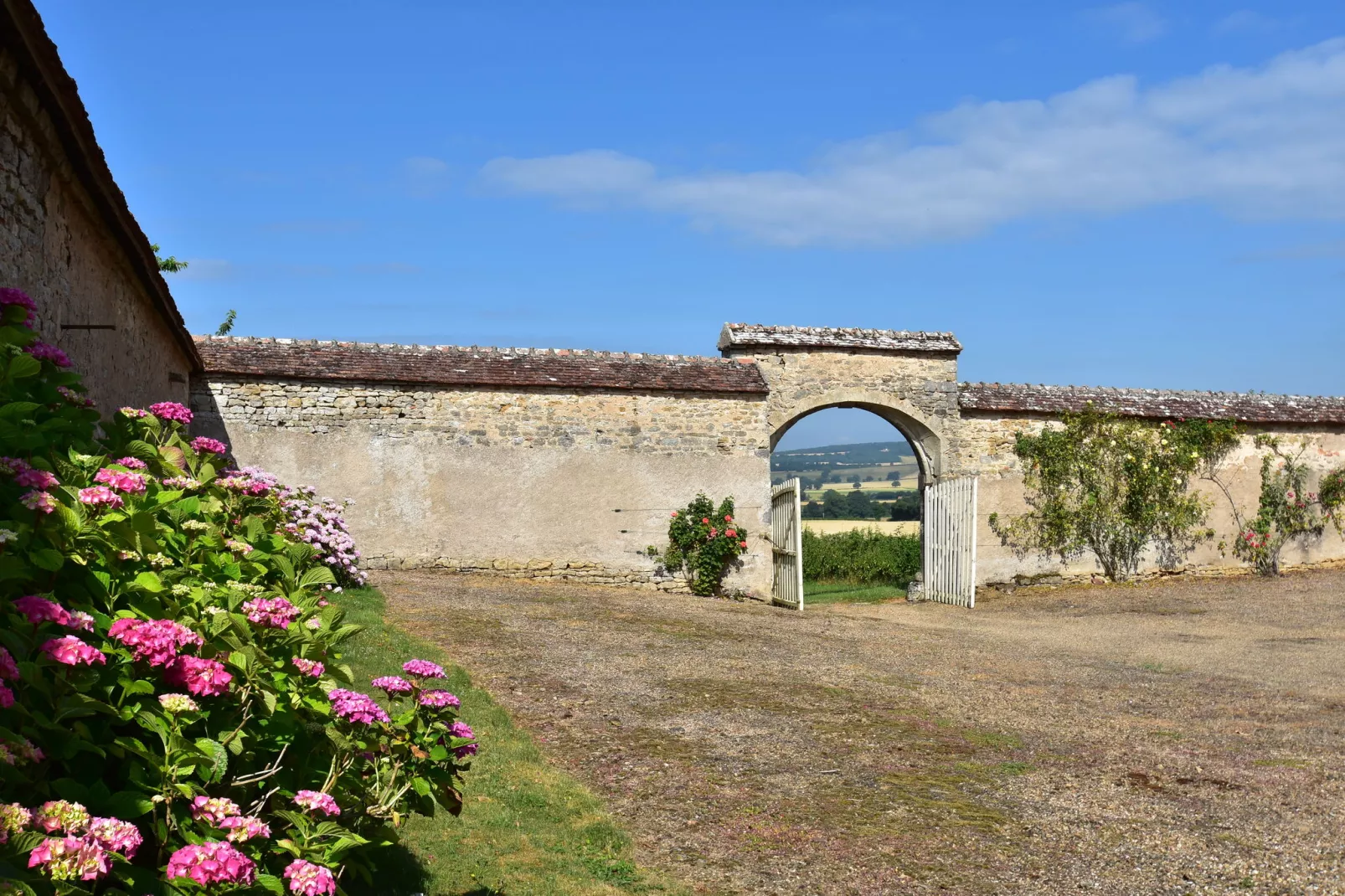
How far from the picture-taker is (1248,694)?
356 inches

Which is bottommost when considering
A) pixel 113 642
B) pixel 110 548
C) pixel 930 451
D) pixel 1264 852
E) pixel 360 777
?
pixel 1264 852

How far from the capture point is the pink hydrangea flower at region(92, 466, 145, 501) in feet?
9.79

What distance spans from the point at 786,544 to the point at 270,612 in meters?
13.4

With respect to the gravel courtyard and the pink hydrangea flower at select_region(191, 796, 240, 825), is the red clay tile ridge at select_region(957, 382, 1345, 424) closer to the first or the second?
the gravel courtyard

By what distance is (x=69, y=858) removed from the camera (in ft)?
6.90

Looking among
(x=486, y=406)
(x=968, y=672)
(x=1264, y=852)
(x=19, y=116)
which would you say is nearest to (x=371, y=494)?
(x=486, y=406)

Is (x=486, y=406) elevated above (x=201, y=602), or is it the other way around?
(x=486, y=406)

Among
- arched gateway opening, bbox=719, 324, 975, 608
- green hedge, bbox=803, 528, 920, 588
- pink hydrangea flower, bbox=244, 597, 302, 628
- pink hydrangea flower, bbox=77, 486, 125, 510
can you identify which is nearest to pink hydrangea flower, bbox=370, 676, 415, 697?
pink hydrangea flower, bbox=244, 597, 302, 628

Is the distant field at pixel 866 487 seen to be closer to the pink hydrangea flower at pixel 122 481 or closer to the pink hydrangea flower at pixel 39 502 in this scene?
the pink hydrangea flower at pixel 122 481

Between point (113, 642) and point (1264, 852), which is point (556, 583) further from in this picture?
point (113, 642)

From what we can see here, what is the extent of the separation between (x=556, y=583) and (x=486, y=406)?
2.65 m

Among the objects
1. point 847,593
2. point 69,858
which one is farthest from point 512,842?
point 847,593

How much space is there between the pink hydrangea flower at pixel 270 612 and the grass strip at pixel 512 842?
1.56 meters

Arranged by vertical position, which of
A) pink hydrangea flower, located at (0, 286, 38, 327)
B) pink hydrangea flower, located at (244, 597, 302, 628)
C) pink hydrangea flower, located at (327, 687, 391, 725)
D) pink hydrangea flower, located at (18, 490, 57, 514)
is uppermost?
pink hydrangea flower, located at (0, 286, 38, 327)
